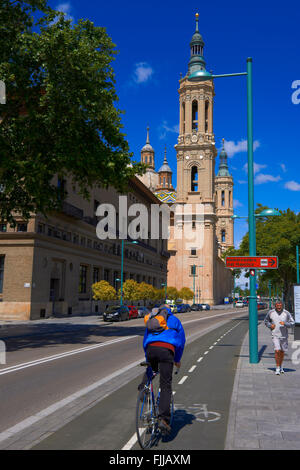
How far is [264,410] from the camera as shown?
7.30 m

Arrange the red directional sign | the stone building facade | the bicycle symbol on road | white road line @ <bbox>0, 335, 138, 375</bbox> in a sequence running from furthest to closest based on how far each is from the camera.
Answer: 1. the stone building facade
2. the red directional sign
3. white road line @ <bbox>0, 335, 138, 375</bbox>
4. the bicycle symbol on road

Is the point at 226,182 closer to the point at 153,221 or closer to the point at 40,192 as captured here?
the point at 153,221

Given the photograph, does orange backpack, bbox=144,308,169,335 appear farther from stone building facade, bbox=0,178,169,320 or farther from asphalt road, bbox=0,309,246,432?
stone building facade, bbox=0,178,169,320

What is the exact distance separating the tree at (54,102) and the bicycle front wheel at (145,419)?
14841 millimetres

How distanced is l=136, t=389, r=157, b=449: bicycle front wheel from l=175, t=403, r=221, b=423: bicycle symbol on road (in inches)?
57.5

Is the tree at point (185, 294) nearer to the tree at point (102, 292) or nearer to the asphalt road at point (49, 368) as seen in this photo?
the tree at point (102, 292)

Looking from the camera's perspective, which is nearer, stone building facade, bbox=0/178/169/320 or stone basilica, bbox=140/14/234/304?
stone building facade, bbox=0/178/169/320

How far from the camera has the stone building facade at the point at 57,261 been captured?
118ft

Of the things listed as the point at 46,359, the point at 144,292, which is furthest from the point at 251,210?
the point at 144,292

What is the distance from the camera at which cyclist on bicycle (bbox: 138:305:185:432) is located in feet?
18.9

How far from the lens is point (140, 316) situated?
4762 centimetres

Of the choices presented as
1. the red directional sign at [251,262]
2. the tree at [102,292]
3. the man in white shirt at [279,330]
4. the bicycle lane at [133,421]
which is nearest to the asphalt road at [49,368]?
the bicycle lane at [133,421]

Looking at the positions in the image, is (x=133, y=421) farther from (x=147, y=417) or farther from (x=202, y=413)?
(x=147, y=417)

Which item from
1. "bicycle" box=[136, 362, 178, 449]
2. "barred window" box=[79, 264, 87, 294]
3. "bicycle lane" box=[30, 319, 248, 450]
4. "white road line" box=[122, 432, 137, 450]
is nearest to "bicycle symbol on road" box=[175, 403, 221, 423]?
"bicycle lane" box=[30, 319, 248, 450]
